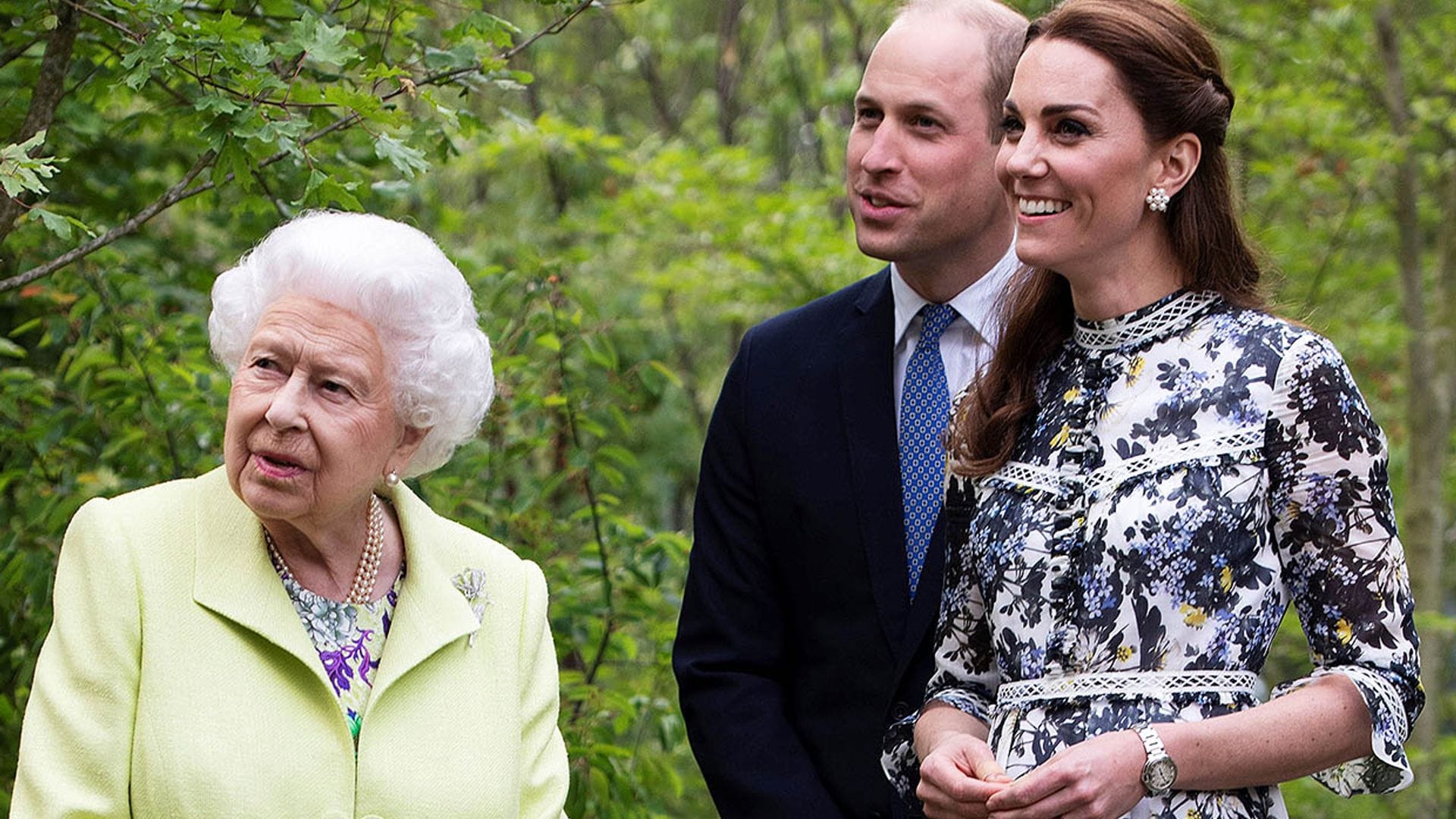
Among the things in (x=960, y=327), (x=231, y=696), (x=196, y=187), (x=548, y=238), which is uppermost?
(x=548, y=238)

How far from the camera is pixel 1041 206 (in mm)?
2445

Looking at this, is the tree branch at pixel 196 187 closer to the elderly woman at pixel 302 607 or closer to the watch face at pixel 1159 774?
the elderly woman at pixel 302 607

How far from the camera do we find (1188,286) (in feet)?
8.11

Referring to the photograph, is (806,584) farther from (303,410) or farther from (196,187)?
(196,187)

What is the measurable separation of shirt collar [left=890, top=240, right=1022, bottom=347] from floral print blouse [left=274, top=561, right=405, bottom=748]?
114 centimetres

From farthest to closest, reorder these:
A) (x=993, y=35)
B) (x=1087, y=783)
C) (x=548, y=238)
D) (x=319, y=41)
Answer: (x=548, y=238)
(x=993, y=35)
(x=319, y=41)
(x=1087, y=783)

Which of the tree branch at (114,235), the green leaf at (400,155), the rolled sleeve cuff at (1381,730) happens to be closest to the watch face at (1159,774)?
the rolled sleeve cuff at (1381,730)

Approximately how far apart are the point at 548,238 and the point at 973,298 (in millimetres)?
6746

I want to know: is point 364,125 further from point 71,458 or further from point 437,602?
point 71,458

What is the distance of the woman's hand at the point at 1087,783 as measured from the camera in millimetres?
2219

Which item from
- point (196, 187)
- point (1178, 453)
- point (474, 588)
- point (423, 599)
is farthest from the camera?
point (196, 187)

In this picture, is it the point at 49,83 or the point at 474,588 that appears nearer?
the point at 474,588

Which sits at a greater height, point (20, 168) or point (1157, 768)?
point (20, 168)

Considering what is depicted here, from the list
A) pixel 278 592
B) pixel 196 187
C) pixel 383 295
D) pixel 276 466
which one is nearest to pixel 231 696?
pixel 278 592
